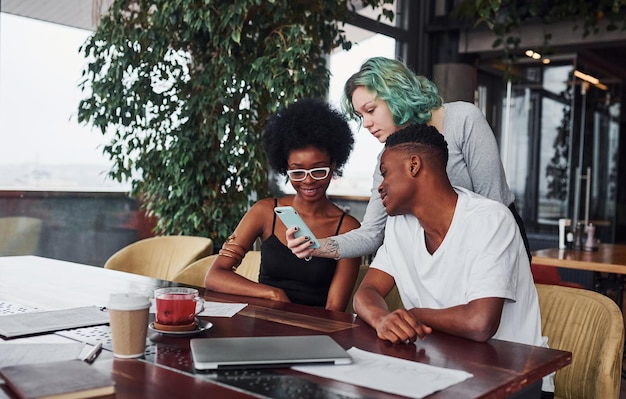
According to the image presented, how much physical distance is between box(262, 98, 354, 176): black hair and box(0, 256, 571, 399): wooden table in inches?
30.1

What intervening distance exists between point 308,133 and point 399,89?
0.58 meters

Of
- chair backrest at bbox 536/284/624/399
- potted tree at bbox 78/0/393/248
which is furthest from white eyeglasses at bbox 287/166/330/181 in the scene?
potted tree at bbox 78/0/393/248

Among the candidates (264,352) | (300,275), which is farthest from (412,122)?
(264,352)

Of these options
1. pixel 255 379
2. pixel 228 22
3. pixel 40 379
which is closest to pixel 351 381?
pixel 255 379

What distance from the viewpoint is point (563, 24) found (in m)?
6.10

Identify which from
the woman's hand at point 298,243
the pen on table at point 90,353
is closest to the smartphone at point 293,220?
the woman's hand at point 298,243

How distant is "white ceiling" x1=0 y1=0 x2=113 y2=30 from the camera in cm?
393

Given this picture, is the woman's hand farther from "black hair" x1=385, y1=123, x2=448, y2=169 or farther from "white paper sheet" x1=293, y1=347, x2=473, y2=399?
"white paper sheet" x1=293, y1=347, x2=473, y2=399

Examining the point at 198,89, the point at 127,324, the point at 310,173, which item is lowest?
the point at 127,324

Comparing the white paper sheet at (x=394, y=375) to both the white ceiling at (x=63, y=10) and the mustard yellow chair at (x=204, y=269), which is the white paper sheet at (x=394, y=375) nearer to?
the mustard yellow chair at (x=204, y=269)

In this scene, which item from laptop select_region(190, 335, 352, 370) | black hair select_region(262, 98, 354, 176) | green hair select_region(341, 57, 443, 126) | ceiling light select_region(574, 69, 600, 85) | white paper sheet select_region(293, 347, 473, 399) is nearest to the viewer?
white paper sheet select_region(293, 347, 473, 399)

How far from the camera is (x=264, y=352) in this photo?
51.5 inches

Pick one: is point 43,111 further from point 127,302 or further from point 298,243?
point 127,302

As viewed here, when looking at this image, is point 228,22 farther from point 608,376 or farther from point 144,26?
point 608,376
